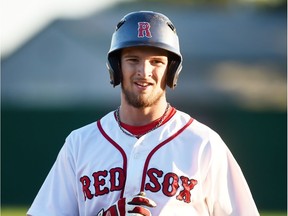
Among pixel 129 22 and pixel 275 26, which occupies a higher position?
pixel 275 26

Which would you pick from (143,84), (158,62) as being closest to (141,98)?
(143,84)

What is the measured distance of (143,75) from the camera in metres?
5.62

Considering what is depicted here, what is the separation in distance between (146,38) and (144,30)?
0.09m

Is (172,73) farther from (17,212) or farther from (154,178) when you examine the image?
(17,212)

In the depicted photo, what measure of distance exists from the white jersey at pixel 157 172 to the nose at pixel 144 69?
0.36 metres

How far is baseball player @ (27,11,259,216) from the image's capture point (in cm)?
562

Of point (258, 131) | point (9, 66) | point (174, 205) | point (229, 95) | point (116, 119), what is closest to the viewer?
point (174, 205)

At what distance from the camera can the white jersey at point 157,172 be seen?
5.62m

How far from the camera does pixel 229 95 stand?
128ft

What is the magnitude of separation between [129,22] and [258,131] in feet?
43.0

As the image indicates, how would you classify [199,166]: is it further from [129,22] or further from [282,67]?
[282,67]

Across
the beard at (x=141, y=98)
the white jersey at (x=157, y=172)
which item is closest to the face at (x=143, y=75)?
the beard at (x=141, y=98)

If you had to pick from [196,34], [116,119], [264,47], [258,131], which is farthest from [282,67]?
[116,119]

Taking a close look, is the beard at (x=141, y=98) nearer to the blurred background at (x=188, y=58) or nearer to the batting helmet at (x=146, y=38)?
the batting helmet at (x=146, y=38)
